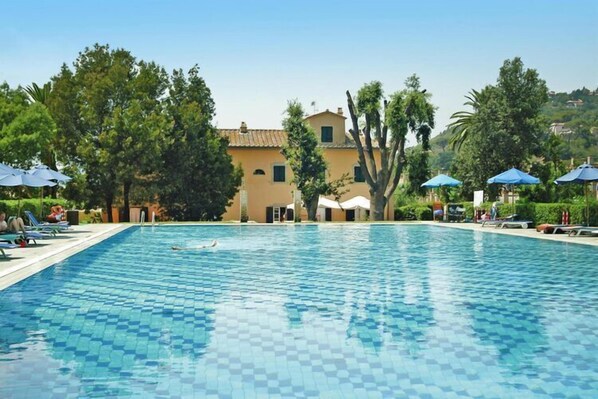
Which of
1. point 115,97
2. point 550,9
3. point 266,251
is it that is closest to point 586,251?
point 266,251

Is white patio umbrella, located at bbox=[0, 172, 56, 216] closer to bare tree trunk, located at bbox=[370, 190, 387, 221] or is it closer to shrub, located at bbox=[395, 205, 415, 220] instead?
bare tree trunk, located at bbox=[370, 190, 387, 221]

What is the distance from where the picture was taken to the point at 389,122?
4088cm

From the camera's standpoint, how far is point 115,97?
128ft

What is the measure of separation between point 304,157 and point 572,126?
78334 mm

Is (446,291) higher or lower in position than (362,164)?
lower

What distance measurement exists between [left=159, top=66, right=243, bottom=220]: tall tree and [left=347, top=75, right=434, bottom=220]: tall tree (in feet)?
26.6

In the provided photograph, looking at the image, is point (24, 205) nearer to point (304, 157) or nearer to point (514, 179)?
point (304, 157)

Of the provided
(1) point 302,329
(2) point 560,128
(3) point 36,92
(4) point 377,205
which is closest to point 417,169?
(4) point 377,205

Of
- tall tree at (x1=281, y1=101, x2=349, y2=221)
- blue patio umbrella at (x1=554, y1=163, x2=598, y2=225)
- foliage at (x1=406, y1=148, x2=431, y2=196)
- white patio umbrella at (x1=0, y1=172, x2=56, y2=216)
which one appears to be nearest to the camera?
white patio umbrella at (x1=0, y1=172, x2=56, y2=216)

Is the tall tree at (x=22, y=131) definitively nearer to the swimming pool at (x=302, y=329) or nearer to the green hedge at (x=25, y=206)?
the green hedge at (x=25, y=206)

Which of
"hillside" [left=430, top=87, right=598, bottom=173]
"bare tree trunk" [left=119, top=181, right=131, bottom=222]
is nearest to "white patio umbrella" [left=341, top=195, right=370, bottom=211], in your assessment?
"bare tree trunk" [left=119, top=181, right=131, bottom=222]

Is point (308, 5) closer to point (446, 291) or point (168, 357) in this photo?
point (446, 291)

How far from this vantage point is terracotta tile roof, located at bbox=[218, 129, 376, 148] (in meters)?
50.1

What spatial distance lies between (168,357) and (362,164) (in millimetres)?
35712
